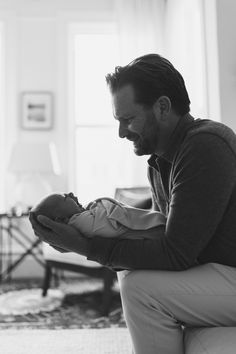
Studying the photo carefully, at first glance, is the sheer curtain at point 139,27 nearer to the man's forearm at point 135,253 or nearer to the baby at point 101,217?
the baby at point 101,217

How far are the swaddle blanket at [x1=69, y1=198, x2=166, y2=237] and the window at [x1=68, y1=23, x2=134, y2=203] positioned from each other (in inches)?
126

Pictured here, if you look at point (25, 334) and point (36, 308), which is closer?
point (25, 334)

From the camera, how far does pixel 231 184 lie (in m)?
1.16

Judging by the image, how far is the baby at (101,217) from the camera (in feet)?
4.33

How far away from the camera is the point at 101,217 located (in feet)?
4.47

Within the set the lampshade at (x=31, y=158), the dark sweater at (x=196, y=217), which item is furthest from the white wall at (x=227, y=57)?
the lampshade at (x=31, y=158)

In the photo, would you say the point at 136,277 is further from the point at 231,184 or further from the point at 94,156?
the point at 94,156

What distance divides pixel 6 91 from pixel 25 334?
2.83 meters

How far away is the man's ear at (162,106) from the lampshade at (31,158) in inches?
114

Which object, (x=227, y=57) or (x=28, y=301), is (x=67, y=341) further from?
Answer: (x=227, y=57)

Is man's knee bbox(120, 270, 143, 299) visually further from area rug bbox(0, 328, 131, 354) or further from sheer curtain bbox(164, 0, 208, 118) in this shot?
sheer curtain bbox(164, 0, 208, 118)

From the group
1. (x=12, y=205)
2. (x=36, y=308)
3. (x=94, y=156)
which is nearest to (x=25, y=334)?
(x=36, y=308)

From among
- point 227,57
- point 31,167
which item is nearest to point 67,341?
point 227,57

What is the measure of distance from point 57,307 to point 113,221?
6.56ft
